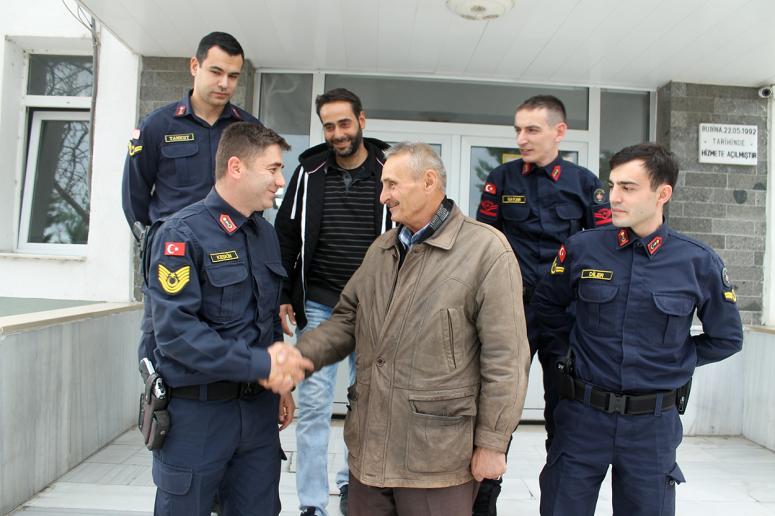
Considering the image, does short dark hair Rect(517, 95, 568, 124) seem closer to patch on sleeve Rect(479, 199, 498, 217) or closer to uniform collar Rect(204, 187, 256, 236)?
patch on sleeve Rect(479, 199, 498, 217)

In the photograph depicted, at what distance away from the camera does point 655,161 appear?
2172mm

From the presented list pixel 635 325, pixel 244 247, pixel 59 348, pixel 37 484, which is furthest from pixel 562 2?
pixel 37 484

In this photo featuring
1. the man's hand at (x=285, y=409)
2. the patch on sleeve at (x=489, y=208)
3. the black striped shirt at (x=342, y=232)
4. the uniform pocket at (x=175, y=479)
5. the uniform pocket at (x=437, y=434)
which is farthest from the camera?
the patch on sleeve at (x=489, y=208)

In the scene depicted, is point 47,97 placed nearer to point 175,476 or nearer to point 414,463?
point 175,476

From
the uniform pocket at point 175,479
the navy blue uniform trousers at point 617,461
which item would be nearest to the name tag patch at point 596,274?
the navy blue uniform trousers at point 617,461

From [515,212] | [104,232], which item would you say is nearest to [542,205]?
[515,212]

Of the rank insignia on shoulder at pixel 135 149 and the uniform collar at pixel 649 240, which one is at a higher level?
the rank insignia on shoulder at pixel 135 149

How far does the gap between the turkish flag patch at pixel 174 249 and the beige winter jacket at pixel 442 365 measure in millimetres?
651

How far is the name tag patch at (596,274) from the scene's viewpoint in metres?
2.20

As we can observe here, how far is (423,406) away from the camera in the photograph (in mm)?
1788

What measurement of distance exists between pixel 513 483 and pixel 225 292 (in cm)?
243

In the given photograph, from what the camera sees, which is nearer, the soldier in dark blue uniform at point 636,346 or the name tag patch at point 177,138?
the soldier in dark blue uniform at point 636,346

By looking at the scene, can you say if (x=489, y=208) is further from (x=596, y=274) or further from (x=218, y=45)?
(x=218, y=45)

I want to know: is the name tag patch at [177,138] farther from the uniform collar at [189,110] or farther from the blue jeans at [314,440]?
the blue jeans at [314,440]
